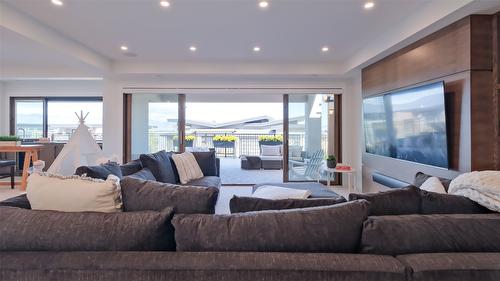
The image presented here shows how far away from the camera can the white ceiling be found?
2.96 m

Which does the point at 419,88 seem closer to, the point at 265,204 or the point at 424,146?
the point at 424,146

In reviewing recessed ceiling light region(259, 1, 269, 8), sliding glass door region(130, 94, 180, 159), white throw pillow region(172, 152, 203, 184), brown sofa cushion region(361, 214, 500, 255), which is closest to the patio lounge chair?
white throw pillow region(172, 152, 203, 184)

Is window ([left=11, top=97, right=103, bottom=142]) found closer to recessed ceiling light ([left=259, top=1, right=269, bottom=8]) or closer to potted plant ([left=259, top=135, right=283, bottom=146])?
potted plant ([left=259, top=135, right=283, bottom=146])

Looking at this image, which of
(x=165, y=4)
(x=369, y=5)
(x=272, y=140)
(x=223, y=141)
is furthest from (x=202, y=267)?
(x=223, y=141)

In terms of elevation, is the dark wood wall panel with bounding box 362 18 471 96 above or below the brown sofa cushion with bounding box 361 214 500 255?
above

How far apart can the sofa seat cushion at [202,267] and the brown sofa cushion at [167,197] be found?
1.02 feet

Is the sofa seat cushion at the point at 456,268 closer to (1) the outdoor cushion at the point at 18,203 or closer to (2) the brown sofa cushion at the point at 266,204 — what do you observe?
(2) the brown sofa cushion at the point at 266,204

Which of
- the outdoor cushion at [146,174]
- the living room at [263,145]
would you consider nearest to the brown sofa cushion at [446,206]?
the living room at [263,145]

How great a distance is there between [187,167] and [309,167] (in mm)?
2905

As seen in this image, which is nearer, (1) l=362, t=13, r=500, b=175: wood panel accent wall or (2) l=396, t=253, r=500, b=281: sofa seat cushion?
(2) l=396, t=253, r=500, b=281: sofa seat cushion

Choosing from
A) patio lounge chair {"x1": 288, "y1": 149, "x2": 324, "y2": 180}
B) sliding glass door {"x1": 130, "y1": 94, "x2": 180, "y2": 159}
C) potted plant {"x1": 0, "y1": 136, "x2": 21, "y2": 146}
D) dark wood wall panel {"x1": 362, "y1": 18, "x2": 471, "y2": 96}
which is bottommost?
patio lounge chair {"x1": 288, "y1": 149, "x2": 324, "y2": 180}

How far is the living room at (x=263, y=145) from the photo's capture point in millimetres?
1072

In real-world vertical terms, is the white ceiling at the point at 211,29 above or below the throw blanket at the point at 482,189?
above

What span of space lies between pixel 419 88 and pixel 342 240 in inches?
110
